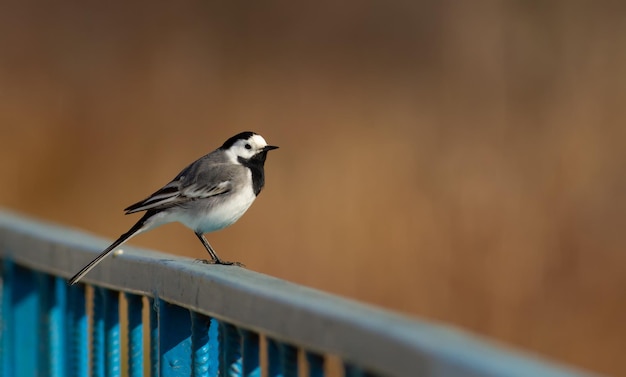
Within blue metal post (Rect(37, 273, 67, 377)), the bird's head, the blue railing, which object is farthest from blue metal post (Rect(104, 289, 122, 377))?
the bird's head

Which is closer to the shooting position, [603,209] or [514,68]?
[603,209]

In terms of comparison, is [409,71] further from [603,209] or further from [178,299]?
[178,299]

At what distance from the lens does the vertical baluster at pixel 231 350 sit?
2.28 m

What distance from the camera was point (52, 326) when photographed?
10.8 feet

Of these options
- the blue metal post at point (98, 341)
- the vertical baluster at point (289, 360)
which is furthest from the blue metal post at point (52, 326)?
the vertical baluster at point (289, 360)

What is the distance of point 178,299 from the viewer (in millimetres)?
2506

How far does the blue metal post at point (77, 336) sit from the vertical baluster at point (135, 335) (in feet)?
1.01

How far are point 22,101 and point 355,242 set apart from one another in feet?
6.98

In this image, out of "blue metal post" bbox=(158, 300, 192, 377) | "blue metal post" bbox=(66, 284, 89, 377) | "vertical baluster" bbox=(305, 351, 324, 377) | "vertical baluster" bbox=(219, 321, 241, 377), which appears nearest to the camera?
"vertical baluster" bbox=(305, 351, 324, 377)

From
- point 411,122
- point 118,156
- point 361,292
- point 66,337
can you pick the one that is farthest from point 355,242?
point 66,337

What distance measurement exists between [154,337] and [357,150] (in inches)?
191

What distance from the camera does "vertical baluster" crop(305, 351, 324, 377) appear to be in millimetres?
1883

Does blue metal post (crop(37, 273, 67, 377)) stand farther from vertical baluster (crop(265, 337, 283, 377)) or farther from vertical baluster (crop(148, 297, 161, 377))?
vertical baluster (crop(265, 337, 283, 377))

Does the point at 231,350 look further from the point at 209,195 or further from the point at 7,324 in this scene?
the point at 209,195
